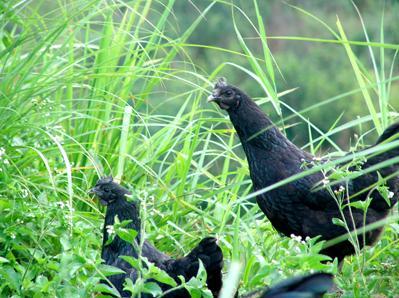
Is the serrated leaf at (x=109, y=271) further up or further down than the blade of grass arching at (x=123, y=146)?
further down

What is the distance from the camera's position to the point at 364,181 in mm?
4488

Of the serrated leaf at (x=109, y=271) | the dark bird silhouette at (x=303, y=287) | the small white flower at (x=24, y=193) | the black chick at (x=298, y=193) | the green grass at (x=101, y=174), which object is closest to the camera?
the dark bird silhouette at (x=303, y=287)

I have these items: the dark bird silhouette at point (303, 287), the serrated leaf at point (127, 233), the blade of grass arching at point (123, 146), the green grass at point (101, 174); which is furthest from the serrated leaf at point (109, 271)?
the blade of grass arching at point (123, 146)

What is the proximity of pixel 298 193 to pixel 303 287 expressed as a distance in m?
2.14

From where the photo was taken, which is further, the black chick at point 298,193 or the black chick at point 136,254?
the black chick at point 298,193

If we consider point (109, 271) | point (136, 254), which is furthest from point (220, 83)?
point (109, 271)

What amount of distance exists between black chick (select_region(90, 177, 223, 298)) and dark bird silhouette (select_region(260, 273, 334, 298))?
3.66ft

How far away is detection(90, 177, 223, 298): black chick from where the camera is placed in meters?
3.59

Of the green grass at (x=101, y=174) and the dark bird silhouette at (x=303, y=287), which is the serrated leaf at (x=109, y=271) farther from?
the dark bird silhouette at (x=303, y=287)

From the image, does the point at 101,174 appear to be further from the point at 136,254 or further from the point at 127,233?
the point at 127,233

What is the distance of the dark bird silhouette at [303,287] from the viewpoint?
93.3 inches

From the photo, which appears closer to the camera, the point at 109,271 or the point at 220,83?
the point at 109,271

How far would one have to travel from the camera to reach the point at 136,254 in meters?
4.18

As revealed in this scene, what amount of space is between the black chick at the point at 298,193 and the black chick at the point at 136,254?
2.25 feet
